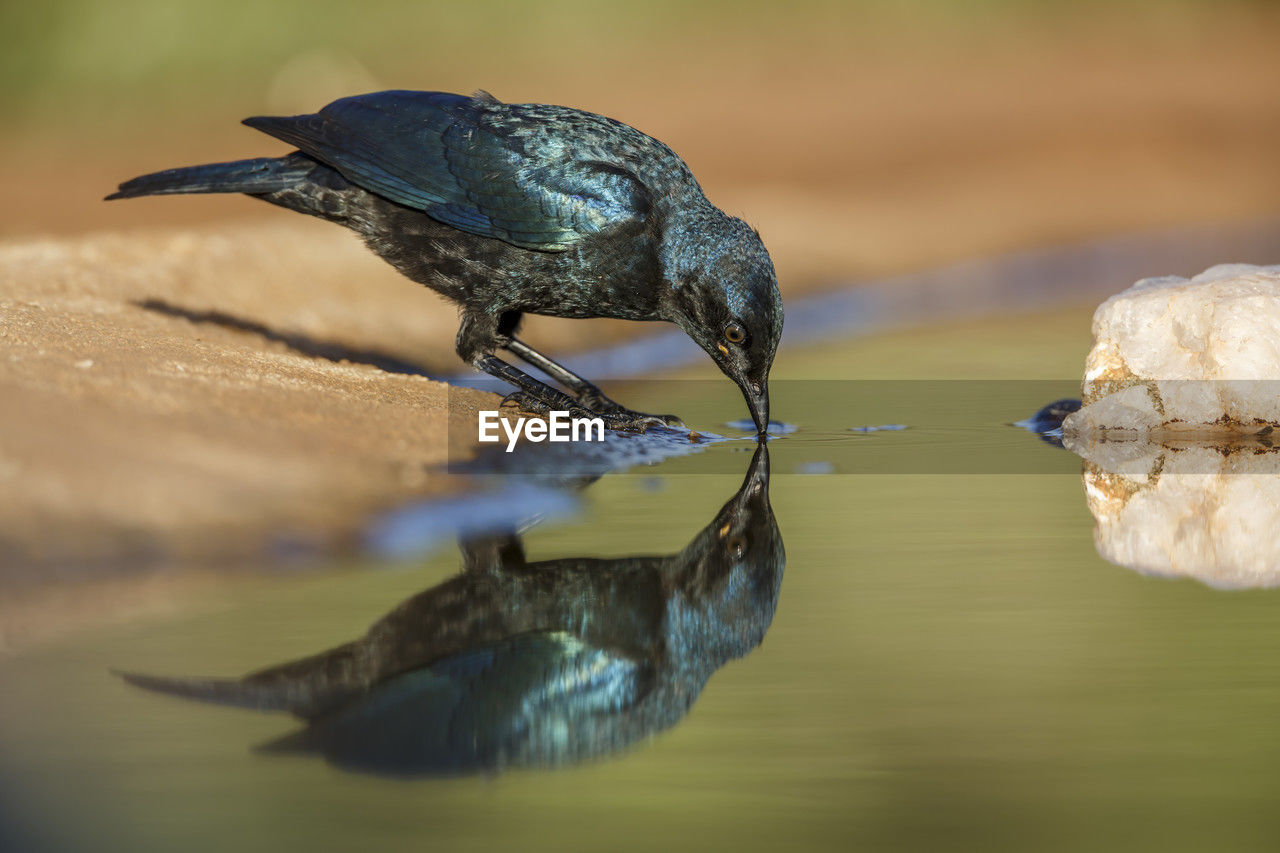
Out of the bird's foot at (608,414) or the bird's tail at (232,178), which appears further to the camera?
the bird's tail at (232,178)

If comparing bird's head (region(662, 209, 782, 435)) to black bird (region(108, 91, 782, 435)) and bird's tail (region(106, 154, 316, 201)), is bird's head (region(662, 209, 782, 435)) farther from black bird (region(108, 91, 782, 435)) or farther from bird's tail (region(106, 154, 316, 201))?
bird's tail (region(106, 154, 316, 201))

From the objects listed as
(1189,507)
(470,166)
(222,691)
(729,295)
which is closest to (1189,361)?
(1189,507)

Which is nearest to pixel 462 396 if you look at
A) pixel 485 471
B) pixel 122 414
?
pixel 485 471

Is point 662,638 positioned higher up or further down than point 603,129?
further down

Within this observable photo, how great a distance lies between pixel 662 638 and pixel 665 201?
9.94ft

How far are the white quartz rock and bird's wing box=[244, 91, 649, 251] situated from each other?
6.94 feet

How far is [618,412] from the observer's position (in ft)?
22.4

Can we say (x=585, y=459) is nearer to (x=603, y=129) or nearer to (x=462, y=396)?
(x=462, y=396)

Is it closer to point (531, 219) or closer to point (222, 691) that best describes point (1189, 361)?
point (531, 219)

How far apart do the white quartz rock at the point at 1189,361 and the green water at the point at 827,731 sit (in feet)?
7.00

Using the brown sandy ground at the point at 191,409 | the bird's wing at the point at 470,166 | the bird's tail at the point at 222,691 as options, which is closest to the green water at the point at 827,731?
the bird's tail at the point at 222,691

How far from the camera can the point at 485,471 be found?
5699mm

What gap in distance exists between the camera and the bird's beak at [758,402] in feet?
21.1
